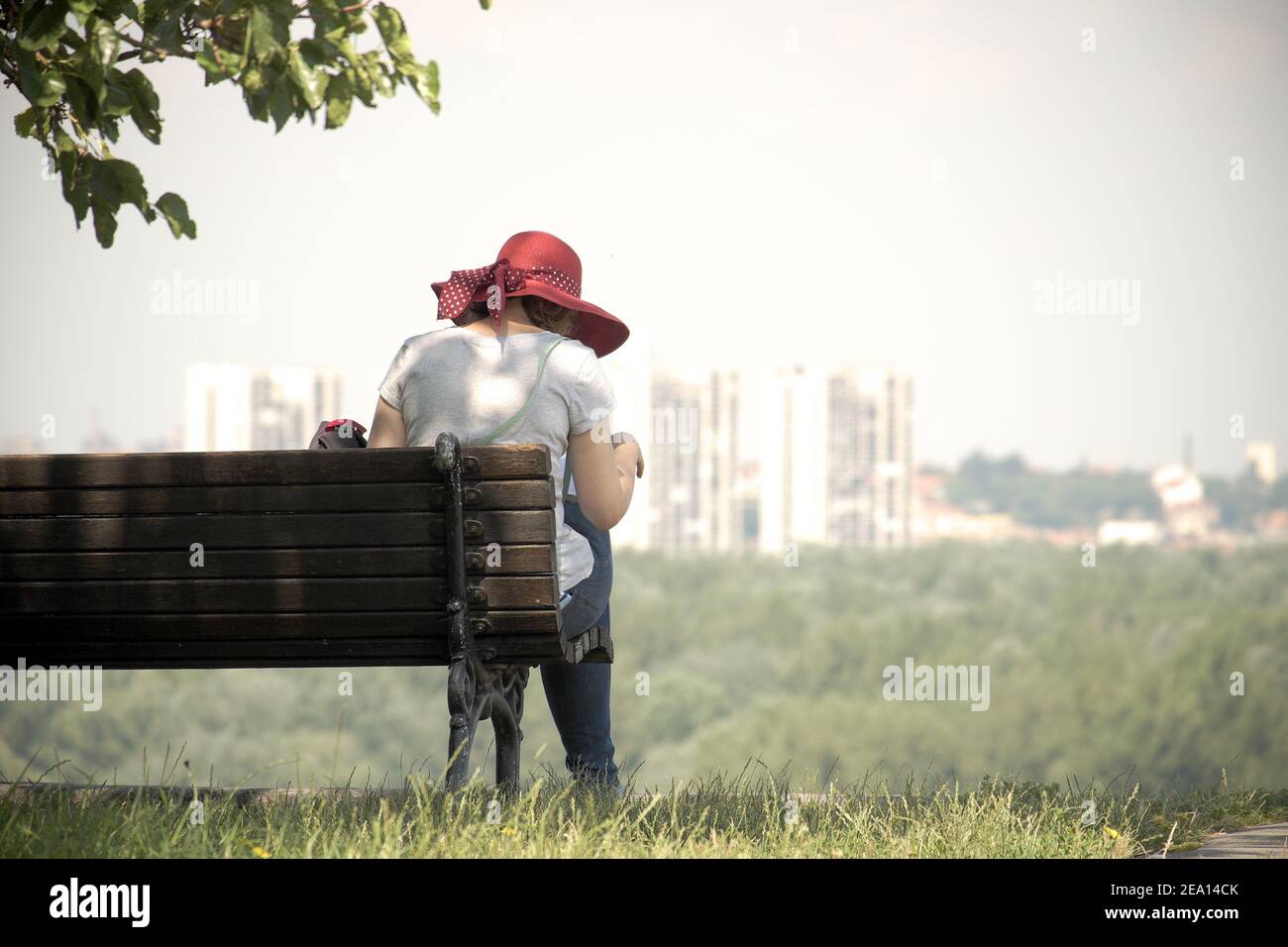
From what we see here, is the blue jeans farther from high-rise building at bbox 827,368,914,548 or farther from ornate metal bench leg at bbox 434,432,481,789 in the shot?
high-rise building at bbox 827,368,914,548

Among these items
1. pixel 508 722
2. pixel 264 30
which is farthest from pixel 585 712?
pixel 264 30

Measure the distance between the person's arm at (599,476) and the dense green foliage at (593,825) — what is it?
65 cm

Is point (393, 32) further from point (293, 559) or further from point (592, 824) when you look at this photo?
point (592, 824)

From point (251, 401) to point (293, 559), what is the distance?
10482cm

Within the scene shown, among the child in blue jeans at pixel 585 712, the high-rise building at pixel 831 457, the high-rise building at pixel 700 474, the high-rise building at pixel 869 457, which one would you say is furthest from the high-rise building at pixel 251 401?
the child in blue jeans at pixel 585 712

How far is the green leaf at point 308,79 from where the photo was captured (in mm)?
3461

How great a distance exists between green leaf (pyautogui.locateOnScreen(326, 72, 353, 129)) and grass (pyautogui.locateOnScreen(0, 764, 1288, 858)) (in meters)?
1.45

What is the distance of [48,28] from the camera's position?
342 cm

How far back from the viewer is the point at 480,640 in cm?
371

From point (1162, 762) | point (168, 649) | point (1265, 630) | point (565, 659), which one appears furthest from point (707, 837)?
point (1265, 630)

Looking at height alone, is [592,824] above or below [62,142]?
below

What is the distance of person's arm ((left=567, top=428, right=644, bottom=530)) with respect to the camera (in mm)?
3928

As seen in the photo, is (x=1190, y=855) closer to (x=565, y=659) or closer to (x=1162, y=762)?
(x=565, y=659)
